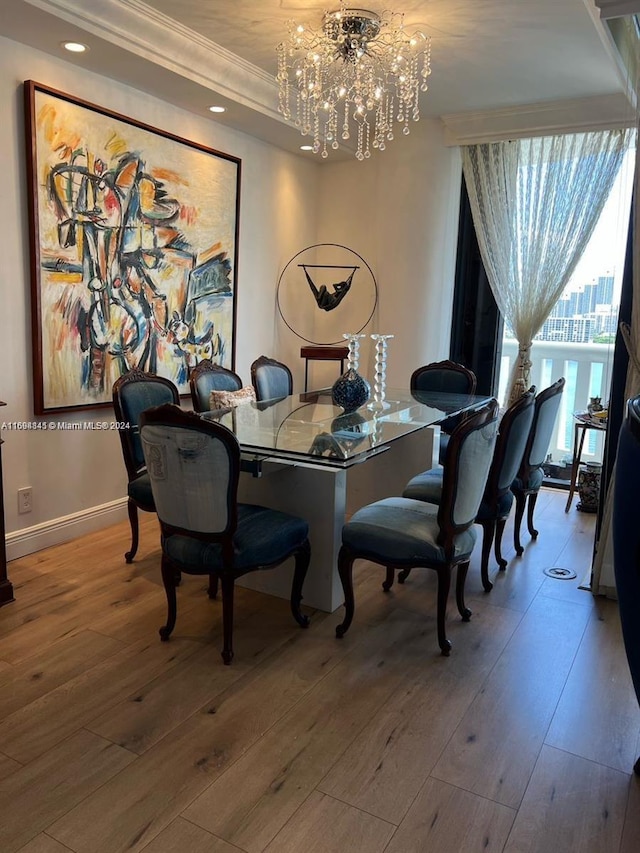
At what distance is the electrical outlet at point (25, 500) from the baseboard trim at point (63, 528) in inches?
4.4

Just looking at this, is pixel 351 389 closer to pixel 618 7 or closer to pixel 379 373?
pixel 379 373

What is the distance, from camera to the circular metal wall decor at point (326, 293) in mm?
5445

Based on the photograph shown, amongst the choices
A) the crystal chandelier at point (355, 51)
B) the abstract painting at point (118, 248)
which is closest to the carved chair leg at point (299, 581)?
the abstract painting at point (118, 248)

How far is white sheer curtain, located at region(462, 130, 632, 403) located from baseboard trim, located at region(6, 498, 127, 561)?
2979 mm

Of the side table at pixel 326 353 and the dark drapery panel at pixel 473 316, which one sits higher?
the dark drapery panel at pixel 473 316

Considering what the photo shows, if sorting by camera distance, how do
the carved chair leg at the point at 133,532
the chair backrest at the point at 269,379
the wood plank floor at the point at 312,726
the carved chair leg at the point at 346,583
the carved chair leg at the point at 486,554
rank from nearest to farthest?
the wood plank floor at the point at 312,726, the carved chair leg at the point at 346,583, the carved chair leg at the point at 486,554, the carved chair leg at the point at 133,532, the chair backrest at the point at 269,379

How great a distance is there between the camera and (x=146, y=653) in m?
2.56

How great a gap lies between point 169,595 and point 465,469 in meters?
1.28

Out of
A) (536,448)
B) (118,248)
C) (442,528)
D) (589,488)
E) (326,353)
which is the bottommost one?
(589,488)

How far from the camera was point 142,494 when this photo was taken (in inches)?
127

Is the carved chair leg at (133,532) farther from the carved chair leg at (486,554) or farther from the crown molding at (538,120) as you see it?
the crown molding at (538,120)

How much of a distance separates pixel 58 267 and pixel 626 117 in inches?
144

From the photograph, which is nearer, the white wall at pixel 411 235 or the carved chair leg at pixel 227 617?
the carved chair leg at pixel 227 617

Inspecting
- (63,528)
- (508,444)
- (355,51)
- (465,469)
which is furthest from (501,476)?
(63,528)
